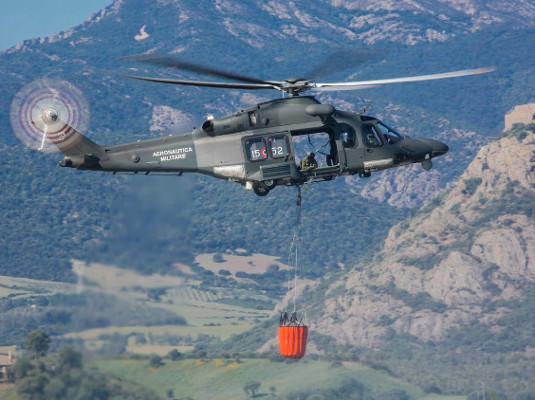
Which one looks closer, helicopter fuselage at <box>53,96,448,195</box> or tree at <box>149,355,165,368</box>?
helicopter fuselage at <box>53,96,448,195</box>

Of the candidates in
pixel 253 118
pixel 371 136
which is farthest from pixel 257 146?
pixel 371 136

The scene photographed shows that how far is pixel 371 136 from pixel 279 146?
187 inches

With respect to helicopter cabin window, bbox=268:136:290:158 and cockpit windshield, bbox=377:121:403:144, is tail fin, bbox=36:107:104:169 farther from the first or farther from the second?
cockpit windshield, bbox=377:121:403:144

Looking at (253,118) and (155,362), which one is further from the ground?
(253,118)

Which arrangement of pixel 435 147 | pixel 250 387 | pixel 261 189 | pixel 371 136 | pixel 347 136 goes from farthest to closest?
pixel 250 387 → pixel 435 147 → pixel 371 136 → pixel 347 136 → pixel 261 189

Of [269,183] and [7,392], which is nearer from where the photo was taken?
[269,183]

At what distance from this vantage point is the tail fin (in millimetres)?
63625

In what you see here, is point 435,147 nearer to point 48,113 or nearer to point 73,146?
point 73,146

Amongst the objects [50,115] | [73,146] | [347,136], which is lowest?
[73,146]

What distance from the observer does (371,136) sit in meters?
64.8

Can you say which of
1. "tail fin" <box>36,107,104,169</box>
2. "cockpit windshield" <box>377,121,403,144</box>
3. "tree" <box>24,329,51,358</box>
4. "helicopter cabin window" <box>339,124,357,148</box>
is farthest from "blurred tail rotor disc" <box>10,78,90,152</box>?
"tree" <box>24,329,51,358</box>

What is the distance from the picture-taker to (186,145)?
63.8m

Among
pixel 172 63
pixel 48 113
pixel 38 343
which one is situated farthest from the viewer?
pixel 38 343

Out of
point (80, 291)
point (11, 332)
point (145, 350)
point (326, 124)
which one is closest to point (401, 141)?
point (326, 124)
